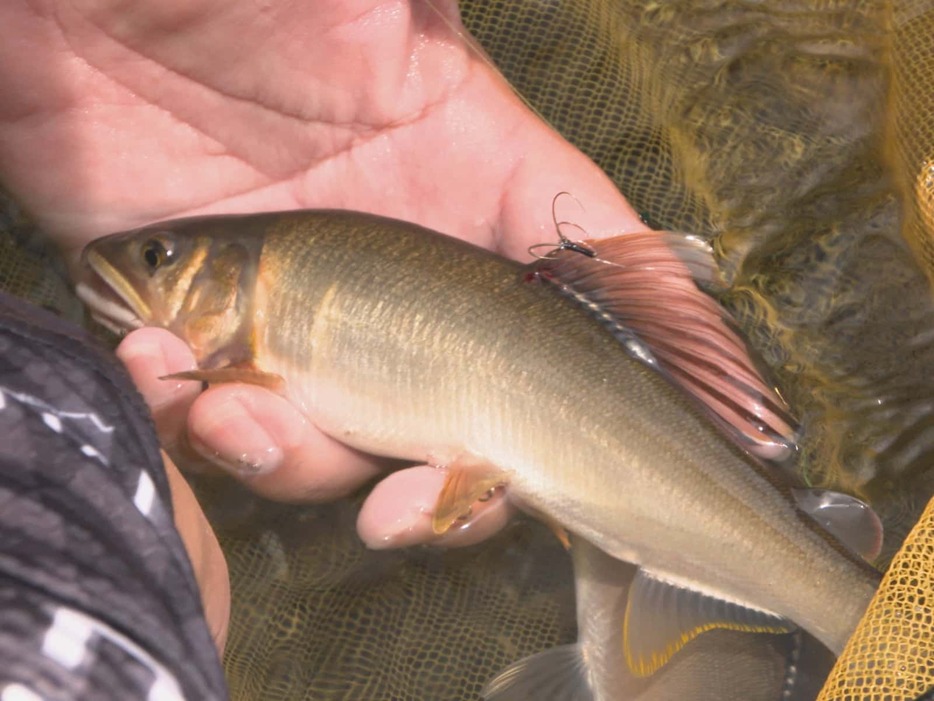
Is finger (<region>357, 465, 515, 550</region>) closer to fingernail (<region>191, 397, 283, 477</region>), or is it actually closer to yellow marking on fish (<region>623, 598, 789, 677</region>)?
fingernail (<region>191, 397, 283, 477</region>)

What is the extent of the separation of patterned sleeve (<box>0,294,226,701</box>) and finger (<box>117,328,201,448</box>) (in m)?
0.63

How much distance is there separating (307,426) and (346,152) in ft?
2.60

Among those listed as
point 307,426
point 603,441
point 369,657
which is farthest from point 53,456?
point 369,657

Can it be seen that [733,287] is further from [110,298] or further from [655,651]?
[110,298]

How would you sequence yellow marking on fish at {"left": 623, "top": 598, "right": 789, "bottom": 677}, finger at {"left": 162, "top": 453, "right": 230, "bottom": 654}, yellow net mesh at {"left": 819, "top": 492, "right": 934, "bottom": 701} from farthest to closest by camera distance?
1. yellow marking on fish at {"left": 623, "top": 598, "right": 789, "bottom": 677}
2. yellow net mesh at {"left": 819, "top": 492, "right": 934, "bottom": 701}
3. finger at {"left": 162, "top": 453, "right": 230, "bottom": 654}

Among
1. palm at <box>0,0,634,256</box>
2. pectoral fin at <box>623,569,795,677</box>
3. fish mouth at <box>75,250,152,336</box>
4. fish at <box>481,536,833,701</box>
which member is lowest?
fish at <box>481,536,833,701</box>

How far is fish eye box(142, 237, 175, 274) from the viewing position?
2.09m

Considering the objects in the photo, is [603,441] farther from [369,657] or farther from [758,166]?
[758,166]

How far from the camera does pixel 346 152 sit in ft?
7.99

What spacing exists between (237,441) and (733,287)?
4.61ft

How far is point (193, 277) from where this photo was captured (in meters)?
2.08

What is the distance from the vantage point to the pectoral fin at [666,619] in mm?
1904

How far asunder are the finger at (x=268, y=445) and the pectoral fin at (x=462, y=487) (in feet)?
0.98

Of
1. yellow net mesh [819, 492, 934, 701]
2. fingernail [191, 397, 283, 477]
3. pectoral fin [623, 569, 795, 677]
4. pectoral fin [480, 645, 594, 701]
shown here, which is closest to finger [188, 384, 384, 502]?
fingernail [191, 397, 283, 477]
